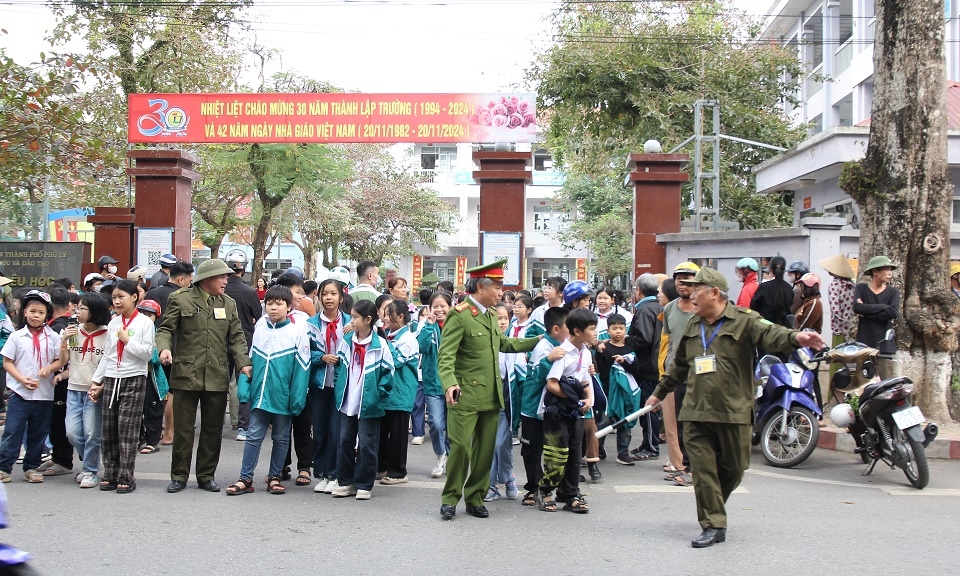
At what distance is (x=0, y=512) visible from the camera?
3211mm

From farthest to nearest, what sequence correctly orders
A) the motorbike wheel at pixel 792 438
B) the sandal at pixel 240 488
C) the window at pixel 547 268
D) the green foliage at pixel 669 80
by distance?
the window at pixel 547 268 → the green foliage at pixel 669 80 → the motorbike wheel at pixel 792 438 → the sandal at pixel 240 488

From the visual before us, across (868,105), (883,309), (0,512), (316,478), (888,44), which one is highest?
(868,105)

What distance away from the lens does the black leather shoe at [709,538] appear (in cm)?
571

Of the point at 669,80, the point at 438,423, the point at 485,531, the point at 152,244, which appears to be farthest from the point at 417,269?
the point at 485,531

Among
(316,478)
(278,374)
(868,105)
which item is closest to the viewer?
(278,374)

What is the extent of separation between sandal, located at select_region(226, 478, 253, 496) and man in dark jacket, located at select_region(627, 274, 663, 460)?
361 cm

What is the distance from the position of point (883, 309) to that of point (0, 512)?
26.9 ft

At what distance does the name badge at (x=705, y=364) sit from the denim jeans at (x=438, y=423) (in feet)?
9.93

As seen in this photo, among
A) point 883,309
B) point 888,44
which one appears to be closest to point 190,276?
point 883,309

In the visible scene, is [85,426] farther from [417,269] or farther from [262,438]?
[417,269]

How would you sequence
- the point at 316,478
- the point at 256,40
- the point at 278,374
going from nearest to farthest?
the point at 278,374 < the point at 316,478 < the point at 256,40

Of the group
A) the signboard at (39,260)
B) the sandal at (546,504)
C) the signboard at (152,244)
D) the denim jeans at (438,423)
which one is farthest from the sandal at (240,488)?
the signboard at (39,260)

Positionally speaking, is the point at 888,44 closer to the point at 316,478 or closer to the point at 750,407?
the point at 750,407

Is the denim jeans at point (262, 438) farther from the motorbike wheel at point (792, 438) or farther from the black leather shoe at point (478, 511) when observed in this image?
the motorbike wheel at point (792, 438)
